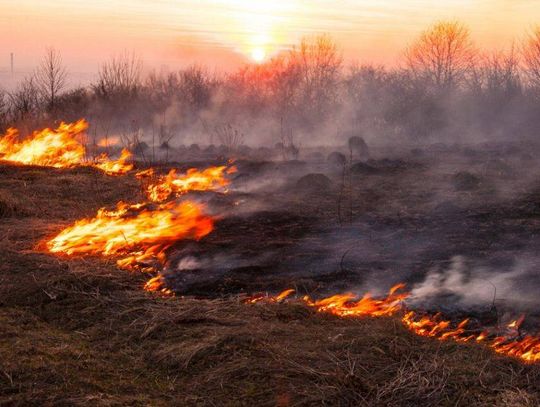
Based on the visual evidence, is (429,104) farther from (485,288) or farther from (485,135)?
(485,288)

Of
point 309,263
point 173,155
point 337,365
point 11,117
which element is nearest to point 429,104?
point 173,155

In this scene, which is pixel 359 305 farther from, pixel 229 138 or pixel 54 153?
pixel 229 138

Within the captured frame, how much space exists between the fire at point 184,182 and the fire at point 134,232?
153 centimetres

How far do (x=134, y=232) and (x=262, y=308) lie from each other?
142 inches

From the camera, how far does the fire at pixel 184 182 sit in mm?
12211

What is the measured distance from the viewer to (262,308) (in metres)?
5.42

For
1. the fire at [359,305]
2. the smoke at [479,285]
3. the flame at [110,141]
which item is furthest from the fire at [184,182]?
the flame at [110,141]

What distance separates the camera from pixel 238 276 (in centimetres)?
679

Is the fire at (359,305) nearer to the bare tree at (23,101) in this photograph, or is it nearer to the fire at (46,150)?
the fire at (46,150)

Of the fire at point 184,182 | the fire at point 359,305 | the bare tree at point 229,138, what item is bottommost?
the bare tree at point 229,138

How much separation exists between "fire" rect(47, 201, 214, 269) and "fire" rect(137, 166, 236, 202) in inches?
60.2

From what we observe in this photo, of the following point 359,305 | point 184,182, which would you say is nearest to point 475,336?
point 359,305

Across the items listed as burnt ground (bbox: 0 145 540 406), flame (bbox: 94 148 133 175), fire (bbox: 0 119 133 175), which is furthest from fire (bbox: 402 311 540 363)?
fire (bbox: 0 119 133 175)

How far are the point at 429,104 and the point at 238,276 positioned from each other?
22954 mm
